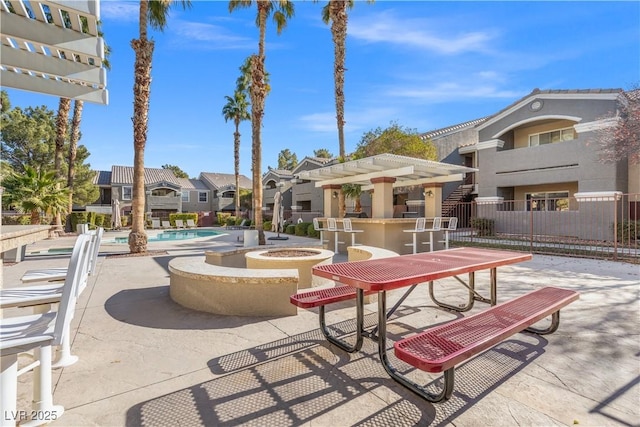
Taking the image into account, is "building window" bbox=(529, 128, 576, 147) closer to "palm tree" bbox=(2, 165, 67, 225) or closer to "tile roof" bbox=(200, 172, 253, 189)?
"palm tree" bbox=(2, 165, 67, 225)

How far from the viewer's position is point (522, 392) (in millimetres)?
2656

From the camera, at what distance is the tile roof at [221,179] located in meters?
43.3

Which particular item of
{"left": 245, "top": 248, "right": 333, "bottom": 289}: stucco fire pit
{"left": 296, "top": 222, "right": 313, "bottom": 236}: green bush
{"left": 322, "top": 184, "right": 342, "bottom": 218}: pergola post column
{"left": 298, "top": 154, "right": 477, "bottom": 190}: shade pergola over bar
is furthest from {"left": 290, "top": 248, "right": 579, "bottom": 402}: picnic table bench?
{"left": 296, "top": 222, "right": 313, "bottom": 236}: green bush

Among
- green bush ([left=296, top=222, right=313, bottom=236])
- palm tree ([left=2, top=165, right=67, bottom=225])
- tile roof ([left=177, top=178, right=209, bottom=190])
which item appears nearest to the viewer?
palm tree ([left=2, top=165, right=67, bottom=225])

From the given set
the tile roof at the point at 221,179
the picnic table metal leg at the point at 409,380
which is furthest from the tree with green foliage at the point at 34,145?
the picnic table metal leg at the point at 409,380

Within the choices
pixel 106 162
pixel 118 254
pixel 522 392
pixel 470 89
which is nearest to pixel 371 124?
pixel 470 89

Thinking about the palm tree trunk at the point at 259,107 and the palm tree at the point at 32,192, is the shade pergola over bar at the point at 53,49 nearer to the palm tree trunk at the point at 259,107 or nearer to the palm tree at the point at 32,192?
the palm tree trunk at the point at 259,107

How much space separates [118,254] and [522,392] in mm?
12360

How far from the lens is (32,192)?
1417cm

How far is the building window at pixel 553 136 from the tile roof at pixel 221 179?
3550 cm

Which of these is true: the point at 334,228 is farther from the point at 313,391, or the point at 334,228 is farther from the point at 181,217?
the point at 181,217

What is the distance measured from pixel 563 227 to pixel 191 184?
40.7m

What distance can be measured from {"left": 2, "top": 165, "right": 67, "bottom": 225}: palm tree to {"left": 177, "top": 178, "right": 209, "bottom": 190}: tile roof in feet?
83.3

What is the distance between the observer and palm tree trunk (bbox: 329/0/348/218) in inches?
619
